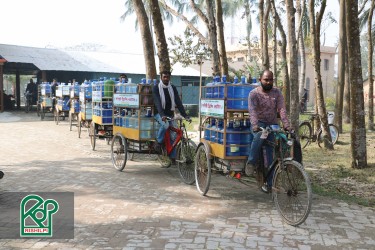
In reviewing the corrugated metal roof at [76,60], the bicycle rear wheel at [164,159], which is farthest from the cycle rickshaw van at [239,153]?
the corrugated metal roof at [76,60]

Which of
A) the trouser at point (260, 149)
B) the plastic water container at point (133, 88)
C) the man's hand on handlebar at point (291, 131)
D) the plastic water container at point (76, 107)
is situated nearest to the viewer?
the man's hand on handlebar at point (291, 131)

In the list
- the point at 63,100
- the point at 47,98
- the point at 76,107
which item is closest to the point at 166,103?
the point at 76,107

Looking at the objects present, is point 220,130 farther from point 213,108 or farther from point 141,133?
point 141,133

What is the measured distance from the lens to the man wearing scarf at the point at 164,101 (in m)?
7.90

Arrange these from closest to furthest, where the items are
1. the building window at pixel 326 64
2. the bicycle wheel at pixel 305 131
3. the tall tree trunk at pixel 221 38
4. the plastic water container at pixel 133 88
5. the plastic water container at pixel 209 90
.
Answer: the plastic water container at pixel 209 90 → the plastic water container at pixel 133 88 → the bicycle wheel at pixel 305 131 → the tall tree trunk at pixel 221 38 → the building window at pixel 326 64

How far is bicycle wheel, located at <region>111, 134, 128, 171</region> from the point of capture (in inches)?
350

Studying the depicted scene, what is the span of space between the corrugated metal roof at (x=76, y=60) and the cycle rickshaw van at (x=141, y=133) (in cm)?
1988

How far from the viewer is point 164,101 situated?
319 inches

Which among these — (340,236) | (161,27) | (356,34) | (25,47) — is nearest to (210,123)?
(340,236)

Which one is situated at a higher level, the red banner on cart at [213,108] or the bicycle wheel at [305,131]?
the red banner on cart at [213,108]

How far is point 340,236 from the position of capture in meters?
5.05

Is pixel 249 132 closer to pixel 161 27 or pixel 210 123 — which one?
pixel 210 123

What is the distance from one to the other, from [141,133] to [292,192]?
3.96 metres

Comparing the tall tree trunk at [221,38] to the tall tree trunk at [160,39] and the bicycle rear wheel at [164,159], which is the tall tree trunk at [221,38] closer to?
the tall tree trunk at [160,39]
